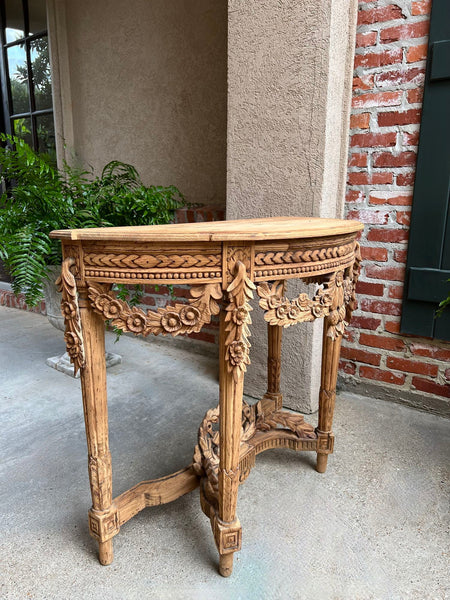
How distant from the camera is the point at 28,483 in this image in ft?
4.78

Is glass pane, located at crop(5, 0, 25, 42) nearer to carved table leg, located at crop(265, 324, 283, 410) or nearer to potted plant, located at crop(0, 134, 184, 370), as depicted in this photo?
potted plant, located at crop(0, 134, 184, 370)

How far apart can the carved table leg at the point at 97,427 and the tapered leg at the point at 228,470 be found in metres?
0.30

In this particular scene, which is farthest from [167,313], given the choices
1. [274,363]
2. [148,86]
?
[148,86]

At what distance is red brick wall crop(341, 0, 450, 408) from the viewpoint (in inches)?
69.1

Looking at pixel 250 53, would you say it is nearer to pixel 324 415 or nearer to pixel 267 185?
pixel 267 185

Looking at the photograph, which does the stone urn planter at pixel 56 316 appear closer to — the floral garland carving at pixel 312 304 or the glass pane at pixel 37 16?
the floral garland carving at pixel 312 304

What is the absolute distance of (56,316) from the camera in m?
2.44

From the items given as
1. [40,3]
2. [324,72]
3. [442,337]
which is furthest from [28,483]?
[40,3]

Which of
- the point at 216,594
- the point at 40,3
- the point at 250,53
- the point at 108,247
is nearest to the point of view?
the point at 108,247

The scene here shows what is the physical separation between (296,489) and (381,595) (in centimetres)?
43

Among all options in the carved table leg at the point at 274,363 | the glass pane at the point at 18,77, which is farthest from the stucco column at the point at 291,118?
the glass pane at the point at 18,77

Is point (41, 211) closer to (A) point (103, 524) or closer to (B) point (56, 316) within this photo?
(B) point (56, 316)

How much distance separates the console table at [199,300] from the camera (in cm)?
93

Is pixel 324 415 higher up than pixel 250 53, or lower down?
lower down
